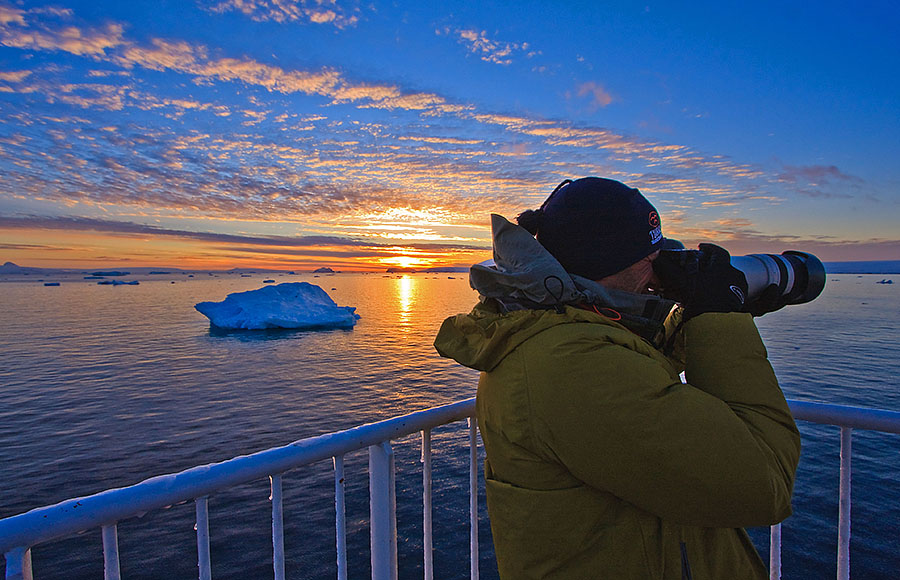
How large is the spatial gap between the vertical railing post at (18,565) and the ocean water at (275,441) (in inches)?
267

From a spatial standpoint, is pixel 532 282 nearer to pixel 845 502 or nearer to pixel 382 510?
pixel 382 510

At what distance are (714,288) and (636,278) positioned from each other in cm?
21

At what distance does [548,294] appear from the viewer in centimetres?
107

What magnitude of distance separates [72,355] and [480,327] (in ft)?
86.3

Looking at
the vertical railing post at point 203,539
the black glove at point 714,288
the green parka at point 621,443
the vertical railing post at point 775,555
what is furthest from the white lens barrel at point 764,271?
the vertical railing post at point 203,539

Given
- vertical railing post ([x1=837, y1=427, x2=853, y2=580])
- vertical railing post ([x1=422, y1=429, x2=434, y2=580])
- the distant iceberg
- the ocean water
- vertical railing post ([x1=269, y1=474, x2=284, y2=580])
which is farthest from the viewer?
the distant iceberg

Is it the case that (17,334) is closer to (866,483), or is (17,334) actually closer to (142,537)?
(142,537)

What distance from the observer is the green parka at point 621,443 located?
0.90 metres

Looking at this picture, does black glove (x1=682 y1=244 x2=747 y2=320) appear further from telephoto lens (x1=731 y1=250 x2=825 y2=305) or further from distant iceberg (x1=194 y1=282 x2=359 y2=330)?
distant iceberg (x1=194 y1=282 x2=359 y2=330)

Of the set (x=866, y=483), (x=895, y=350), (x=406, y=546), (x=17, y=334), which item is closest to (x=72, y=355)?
(x=17, y=334)

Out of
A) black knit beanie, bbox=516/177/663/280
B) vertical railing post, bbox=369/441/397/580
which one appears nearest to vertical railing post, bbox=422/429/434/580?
vertical railing post, bbox=369/441/397/580

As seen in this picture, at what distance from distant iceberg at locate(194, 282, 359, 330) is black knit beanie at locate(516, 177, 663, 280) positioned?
30475mm

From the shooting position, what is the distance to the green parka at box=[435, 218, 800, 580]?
90cm

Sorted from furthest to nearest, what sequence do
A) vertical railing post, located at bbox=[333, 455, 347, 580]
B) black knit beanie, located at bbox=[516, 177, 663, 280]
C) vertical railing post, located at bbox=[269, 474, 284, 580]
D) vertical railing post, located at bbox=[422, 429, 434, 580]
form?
vertical railing post, located at bbox=[422, 429, 434, 580]
vertical railing post, located at bbox=[333, 455, 347, 580]
vertical railing post, located at bbox=[269, 474, 284, 580]
black knit beanie, located at bbox=[516, 177, 663, 280]
